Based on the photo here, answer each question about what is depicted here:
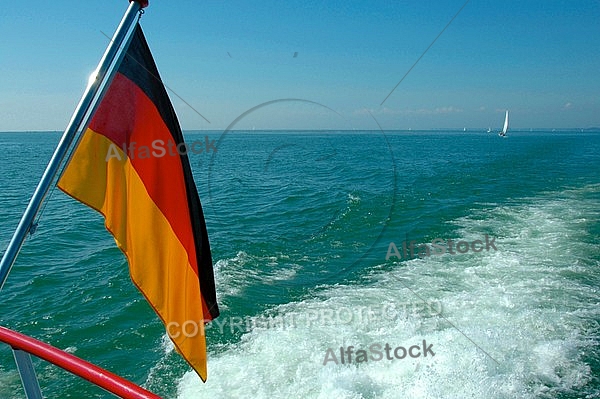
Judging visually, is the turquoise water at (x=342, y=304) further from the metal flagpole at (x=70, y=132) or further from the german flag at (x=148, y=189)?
the metal flagpole at (x=70, y=132)

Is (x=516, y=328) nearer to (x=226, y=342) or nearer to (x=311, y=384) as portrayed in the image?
(x=311, y=384)

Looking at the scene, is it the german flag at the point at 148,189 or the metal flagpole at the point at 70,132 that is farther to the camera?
the german flag at the point at 148,189

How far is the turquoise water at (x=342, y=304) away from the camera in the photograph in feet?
21.4

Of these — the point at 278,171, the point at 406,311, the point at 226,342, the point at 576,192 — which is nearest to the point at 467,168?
the point at 576,192

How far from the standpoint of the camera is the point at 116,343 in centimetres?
800

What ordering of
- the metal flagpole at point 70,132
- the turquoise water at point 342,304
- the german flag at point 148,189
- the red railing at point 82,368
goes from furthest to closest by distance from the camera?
1. the turquoise water at point 342,304
2. the german flag at point 148,189
3. the metal flagpole at point 70,132
4. the red railing at point 82,368

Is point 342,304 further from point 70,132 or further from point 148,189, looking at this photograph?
point 70,132

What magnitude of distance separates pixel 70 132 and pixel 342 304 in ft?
24.5

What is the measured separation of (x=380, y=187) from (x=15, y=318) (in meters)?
19.0

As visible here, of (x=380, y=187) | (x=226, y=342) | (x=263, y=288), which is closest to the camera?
(x=226, y=342)

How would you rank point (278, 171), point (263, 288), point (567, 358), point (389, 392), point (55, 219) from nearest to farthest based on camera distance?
point (389, 392) → point (567, 358) → point (263, 288) → point (55, 219) → point (278, 171)

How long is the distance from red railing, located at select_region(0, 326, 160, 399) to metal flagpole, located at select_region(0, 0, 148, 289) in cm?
36

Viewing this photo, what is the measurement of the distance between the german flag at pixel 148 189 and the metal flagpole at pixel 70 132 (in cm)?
26

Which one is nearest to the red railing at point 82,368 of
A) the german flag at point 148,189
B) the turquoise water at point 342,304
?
the german flag at point 148,189
